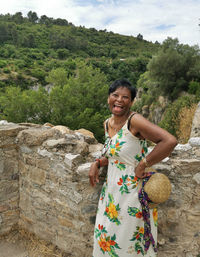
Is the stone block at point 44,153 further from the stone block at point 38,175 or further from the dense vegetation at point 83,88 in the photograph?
the dense vegetation at point 83,88

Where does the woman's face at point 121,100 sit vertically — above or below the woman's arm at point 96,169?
above

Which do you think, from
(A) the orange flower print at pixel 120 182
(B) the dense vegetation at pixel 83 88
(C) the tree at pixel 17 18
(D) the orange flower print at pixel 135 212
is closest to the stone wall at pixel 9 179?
(A) the orange flower print at pixel 120 182

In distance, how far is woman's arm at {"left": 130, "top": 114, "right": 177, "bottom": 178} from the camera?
117 centimetres

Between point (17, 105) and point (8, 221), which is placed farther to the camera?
point (17, 105)

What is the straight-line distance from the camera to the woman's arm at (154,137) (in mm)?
1173

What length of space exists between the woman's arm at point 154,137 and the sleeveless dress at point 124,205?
8 cm

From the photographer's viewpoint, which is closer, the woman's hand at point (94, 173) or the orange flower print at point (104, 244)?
the orange flower print at point (104, 244)

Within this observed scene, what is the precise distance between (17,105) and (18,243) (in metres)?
10.1

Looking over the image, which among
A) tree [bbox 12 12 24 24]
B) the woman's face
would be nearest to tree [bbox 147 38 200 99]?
the woman's face

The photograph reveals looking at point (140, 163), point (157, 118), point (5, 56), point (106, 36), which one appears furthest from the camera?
point (106, 36)

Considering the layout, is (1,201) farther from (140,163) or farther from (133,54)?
(133,54)

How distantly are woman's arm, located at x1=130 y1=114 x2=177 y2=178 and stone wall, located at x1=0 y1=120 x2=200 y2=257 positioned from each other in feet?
1.93

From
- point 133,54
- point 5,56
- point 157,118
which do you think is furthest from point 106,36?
point 157,118

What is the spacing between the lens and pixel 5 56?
39.2 m
